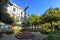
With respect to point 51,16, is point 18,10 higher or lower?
higher

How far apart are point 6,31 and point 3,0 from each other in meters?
14.7

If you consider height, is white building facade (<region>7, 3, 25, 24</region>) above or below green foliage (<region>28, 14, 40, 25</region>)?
above

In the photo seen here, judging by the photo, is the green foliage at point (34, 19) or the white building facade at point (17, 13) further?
the white building facade at point (17, 13)

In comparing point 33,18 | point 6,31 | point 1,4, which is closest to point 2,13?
point 1,4

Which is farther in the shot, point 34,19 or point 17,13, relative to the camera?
point 17,13

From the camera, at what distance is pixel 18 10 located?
159ft

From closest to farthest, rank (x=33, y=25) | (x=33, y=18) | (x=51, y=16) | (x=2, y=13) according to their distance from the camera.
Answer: (x=2, y=13) → (x=51, y=16) → (x=33, y=18) → (x=33, y=25)

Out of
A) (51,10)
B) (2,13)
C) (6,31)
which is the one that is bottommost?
A: (6,31)

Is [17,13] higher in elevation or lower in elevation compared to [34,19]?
higher

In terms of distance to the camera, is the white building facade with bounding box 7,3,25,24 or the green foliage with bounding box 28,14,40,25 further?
the white building facade with bounding box 7,3,25,24

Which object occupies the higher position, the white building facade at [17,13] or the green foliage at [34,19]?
the white building facade at [17,13]

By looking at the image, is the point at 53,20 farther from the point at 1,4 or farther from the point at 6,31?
the point at 1,4

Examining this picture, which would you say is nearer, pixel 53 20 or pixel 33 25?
pixel 53 20

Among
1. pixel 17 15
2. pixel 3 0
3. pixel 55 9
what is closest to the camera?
pixel 3 0
